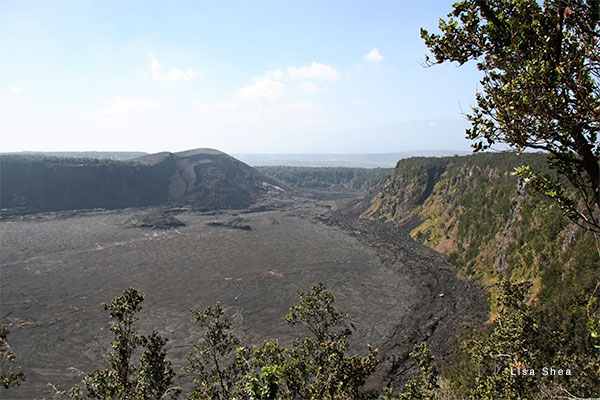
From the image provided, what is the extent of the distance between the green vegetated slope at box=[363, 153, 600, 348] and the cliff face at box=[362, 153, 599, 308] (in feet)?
0.49

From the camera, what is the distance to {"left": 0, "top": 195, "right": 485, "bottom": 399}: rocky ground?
124ft

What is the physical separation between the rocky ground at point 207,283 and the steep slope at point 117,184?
2306 centimetres

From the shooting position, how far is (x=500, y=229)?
59688 mm

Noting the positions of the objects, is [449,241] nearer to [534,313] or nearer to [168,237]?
[534,313]

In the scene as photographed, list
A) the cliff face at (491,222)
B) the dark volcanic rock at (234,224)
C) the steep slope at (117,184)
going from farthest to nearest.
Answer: the steep slope at (117,184), the dark volcanic rock at (234,224), the cliff face at (491,222)

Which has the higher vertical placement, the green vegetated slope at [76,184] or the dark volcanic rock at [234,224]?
the green vegetated slope at [76,184]

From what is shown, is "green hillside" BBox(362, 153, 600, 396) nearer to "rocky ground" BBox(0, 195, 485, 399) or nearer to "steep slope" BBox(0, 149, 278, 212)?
"rocky ground" BBox(0, 195, 485, 399)

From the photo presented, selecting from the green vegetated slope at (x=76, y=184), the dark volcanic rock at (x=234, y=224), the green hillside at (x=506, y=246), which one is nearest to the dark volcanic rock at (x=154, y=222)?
the dark volcanic rock at (x=234, y=224)

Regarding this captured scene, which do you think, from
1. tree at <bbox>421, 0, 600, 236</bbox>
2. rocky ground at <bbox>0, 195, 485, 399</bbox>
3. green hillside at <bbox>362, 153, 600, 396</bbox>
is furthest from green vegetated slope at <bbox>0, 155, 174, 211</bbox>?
tree at <bbox>421, 0, 600, 236</bbox>

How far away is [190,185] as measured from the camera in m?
156

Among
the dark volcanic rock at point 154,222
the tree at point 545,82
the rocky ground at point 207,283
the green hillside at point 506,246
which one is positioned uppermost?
the tree at point 545,82

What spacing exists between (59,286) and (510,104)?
6499 cm

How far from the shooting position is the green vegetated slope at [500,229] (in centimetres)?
3516

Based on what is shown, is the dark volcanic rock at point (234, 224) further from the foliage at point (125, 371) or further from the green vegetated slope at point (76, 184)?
the foliage at point (125, 371)
